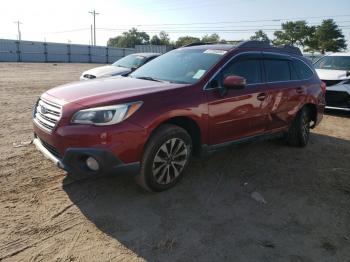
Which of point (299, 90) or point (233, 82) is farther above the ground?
point (233, 82)

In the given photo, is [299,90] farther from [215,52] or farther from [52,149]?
[52,149]

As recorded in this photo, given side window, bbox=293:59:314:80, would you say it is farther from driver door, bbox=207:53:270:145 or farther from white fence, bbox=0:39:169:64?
white fence, bbox=0:39:169:64

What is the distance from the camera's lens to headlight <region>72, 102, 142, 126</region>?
357cm

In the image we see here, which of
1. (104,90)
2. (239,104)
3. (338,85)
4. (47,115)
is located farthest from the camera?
(338,85)

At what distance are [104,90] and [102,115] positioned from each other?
0.60 metres

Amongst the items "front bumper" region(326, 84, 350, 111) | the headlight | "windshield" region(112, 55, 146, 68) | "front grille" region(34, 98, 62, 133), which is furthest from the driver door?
"windshield" region(112, 55, 146, 68)

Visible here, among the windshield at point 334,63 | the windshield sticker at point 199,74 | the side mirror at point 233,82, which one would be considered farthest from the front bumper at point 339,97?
the windshield sticker at point 199,74

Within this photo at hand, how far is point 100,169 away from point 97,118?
0.52 meters

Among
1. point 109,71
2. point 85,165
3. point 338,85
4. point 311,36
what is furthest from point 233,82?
point 311,36

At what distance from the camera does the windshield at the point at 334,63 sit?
36.4ft

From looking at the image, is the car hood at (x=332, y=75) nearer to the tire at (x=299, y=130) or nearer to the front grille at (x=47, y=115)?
the tire at (x=299, y=130)

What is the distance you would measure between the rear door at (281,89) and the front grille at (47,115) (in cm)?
325

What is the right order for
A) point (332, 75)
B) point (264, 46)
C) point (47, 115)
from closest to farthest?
point (47, 115) → point (264, 46) → point (332, 75)

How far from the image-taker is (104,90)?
4078 millimetres
